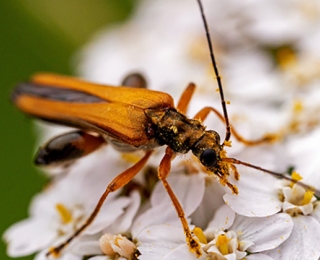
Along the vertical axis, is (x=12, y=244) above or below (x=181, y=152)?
below

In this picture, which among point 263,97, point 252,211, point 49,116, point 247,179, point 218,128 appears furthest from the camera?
point 263,97

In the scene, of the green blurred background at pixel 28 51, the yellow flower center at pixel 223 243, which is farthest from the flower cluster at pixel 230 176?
the green blurred background at pixel 28 51

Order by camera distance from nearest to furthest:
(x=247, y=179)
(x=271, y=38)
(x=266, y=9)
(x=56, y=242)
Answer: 1. (x=247, y=179)
2. (x=56, y=242)
3. (x=271, y=38)
4. (x=266, y=9)

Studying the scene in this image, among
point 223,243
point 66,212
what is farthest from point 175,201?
point 66,212

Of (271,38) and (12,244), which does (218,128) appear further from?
(271,38)

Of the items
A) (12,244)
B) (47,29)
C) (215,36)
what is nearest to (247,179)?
(12,244)

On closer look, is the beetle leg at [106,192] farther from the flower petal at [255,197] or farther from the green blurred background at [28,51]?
the green blurred background at [28,51]
